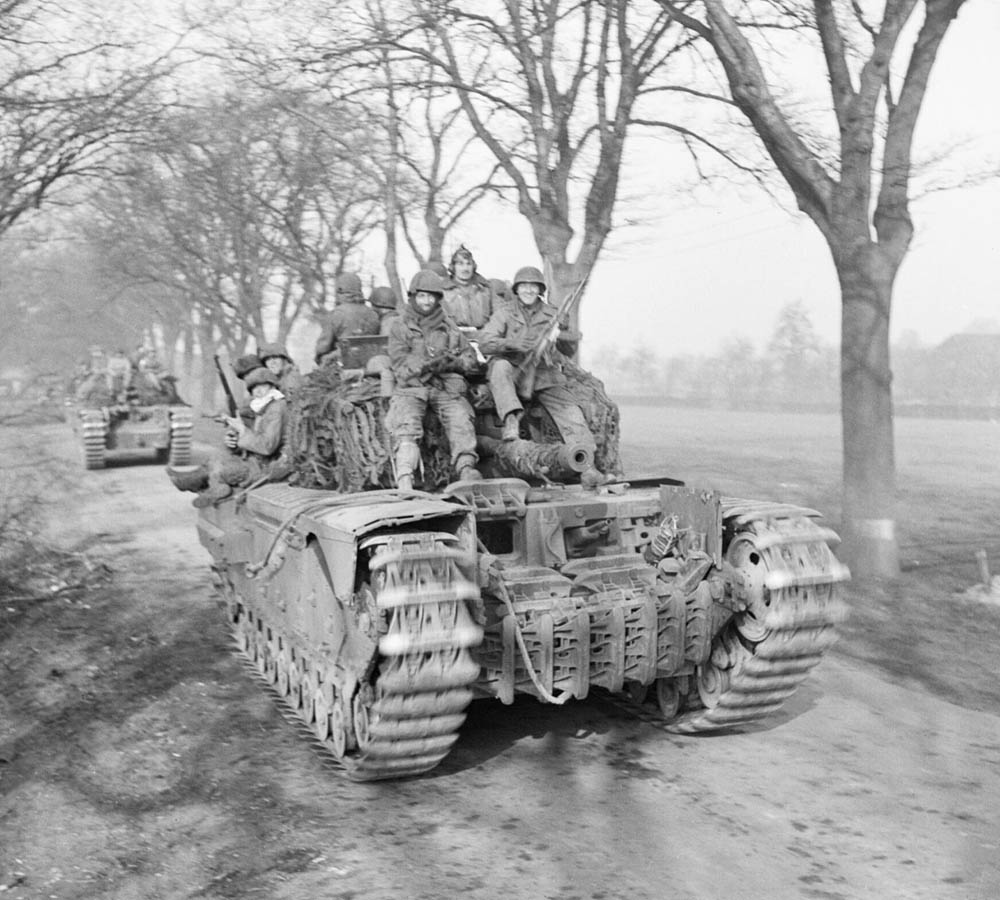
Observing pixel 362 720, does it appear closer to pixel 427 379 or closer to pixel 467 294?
pixel 427 379

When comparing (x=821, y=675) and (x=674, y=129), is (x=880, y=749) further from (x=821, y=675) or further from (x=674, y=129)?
(x=674, y=129)

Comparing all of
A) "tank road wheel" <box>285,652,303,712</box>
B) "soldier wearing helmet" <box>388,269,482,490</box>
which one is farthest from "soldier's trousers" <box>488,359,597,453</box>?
"tank road wheel" <box>285,652,303,712</box>

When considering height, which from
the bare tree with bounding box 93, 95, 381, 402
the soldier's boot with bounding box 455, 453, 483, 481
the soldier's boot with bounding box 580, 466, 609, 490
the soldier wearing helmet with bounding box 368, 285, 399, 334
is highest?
the bare tree with bounding box 93, 95, 381, 402

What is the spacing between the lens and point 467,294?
10.2 m

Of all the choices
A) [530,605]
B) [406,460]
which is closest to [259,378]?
[406,460]

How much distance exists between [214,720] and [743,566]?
3.67m

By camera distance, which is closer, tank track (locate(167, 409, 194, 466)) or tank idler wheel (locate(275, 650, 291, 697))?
tank idler wheel (locate(275, 650, 291, 697))

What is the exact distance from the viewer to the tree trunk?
1141 centimetres

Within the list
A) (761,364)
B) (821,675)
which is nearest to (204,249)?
(821,675)

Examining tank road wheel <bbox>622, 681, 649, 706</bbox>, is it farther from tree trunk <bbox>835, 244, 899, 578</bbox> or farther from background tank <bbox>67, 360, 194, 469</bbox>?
background tank <bbox>67, 360, 194, 469</bbox>

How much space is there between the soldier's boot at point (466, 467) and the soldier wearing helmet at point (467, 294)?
2.14 meters

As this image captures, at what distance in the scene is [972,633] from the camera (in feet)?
33.0

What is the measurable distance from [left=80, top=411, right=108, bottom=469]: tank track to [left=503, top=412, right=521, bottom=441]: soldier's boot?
16.3 m

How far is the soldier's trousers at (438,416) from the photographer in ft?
25.4
